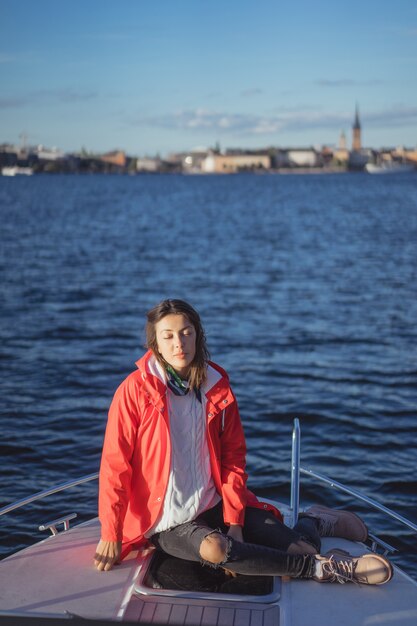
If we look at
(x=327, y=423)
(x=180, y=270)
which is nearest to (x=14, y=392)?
(x=327, y=423)

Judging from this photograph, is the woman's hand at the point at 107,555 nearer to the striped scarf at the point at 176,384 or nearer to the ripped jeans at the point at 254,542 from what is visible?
the ripped jeans at the point at 254,542

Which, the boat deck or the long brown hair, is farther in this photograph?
the long brown hair

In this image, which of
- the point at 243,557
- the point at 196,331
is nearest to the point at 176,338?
the point at 196,331

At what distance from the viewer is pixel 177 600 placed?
4.33 meters

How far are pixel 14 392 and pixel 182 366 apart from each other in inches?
357

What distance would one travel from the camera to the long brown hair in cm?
493

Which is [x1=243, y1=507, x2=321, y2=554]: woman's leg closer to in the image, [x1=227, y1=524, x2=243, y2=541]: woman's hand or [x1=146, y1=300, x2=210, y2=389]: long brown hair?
[x1=227, y1=524, x2=243, y2=541]: woman's hand

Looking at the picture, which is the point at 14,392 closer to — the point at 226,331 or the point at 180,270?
the point at 226,331

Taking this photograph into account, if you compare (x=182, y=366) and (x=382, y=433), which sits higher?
(x=182, y=366)

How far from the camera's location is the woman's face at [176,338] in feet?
16.1

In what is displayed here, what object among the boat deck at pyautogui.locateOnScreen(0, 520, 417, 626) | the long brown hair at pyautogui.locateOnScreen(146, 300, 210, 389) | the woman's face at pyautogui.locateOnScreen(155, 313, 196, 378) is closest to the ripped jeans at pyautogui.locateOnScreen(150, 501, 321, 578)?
the boat deck at pyautogui.locateOnScreen(0, 520, 417, 626)

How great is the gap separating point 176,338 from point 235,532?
1.15 m

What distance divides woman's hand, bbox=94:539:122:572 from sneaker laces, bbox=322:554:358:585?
3.73 ft

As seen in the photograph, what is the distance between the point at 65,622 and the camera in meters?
3.16
